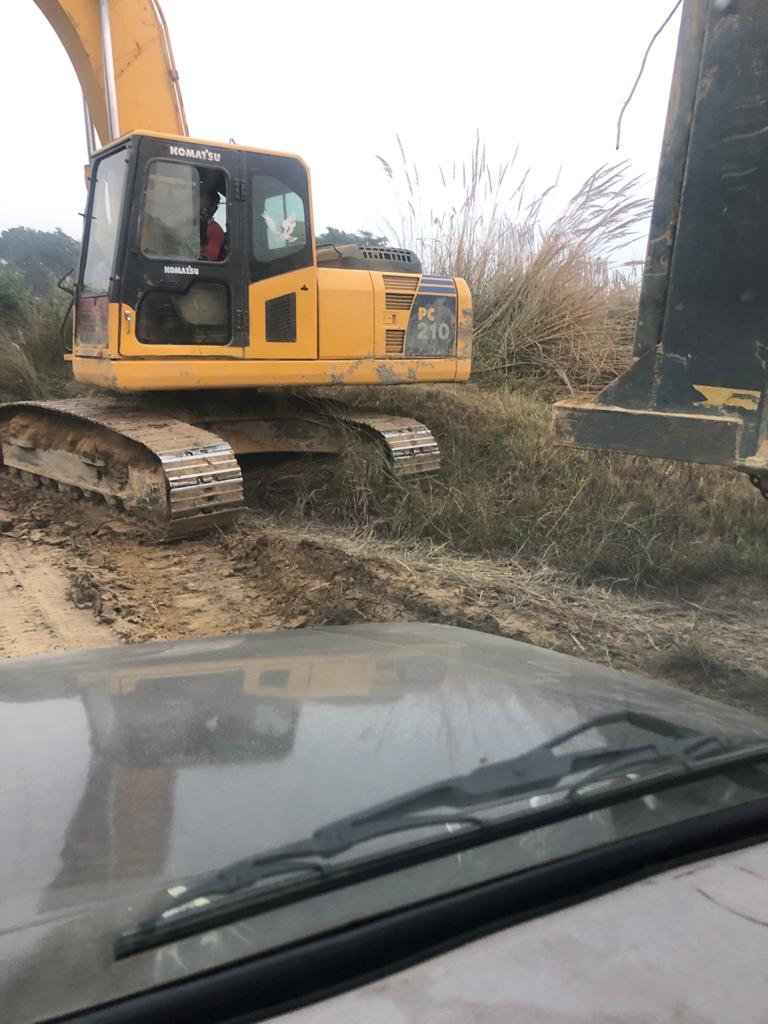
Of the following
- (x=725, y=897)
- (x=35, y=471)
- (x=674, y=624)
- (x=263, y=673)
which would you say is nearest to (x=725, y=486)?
(x=674, y=624)

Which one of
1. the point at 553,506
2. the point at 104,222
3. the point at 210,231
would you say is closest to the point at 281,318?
the point at 210,231

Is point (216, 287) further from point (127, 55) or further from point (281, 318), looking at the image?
point (127, 55)

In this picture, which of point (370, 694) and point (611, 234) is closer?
point (370, 694)

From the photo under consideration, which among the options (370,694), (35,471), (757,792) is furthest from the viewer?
(35,471)

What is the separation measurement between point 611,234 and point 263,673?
9.11 metres

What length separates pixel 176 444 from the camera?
5.96m

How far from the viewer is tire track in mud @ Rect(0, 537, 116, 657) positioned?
168 inches

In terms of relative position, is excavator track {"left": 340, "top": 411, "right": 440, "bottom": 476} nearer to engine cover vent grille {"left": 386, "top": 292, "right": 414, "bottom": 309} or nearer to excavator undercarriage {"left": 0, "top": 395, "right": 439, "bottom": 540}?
excavator undercarriage {"left": 0, "top": 395, "right": 439, "bottom": 540}

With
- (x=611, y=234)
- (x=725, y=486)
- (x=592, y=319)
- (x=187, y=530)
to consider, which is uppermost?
(x=611, y=234)

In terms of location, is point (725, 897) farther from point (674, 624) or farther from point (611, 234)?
point (611, 234)

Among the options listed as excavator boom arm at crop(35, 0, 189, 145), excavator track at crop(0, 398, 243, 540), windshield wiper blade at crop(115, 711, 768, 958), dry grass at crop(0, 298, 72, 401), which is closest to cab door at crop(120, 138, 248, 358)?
excavator track at crop(0, 398, 243, 540)

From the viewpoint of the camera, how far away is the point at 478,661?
7.31ft

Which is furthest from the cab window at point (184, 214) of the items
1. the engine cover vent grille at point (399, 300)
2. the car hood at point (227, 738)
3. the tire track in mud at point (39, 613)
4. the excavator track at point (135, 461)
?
the car hood at point (227, 738)

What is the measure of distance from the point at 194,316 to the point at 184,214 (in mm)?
734
